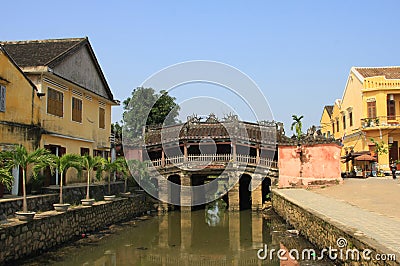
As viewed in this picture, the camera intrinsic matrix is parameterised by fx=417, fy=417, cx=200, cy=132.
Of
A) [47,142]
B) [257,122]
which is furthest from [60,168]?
[257,122]

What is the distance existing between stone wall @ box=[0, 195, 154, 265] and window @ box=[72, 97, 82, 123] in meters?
3.80

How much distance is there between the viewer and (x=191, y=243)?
45.1 feet

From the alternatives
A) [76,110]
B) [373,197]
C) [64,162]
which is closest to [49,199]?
[64,162]

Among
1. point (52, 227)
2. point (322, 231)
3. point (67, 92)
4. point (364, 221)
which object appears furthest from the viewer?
point (67, 92)

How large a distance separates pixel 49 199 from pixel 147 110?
76.9ft

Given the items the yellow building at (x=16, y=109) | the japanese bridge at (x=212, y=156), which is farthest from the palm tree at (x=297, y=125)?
the yellow building at (x=16, y=109)

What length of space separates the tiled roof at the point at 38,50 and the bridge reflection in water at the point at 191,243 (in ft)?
22.3

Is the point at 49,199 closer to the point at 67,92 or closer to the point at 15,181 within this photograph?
the point at 15,181

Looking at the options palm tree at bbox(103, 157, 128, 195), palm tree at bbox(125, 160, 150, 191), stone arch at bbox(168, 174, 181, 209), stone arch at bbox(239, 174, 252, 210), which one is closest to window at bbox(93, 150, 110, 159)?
palm tree at bbox(125, 160, 150, 191)

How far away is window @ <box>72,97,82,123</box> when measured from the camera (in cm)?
1694

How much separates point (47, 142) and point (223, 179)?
11.3 m

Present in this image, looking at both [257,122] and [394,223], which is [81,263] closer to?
[394,223]

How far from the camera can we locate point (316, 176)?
20.6m

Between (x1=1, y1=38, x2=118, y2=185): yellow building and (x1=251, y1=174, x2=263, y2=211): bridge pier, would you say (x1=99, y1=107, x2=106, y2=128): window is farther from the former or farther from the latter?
(x1=251, y1=174, x2=263, y2=211): bridge pier
